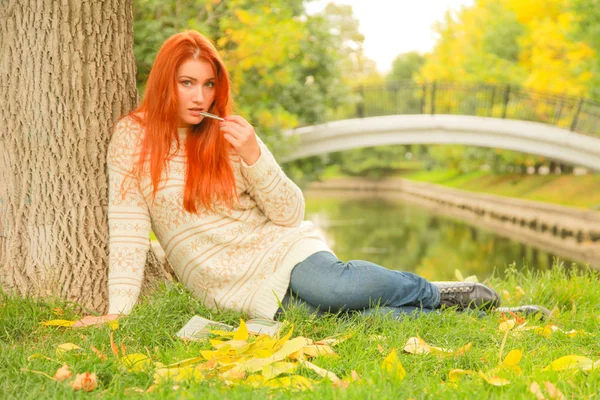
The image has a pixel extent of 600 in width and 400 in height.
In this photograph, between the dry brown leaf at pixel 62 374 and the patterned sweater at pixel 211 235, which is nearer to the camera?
the dry brown leaf at pixel 62 374

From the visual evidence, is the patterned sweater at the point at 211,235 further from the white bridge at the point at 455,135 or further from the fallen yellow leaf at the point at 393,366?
the white bridge at the point at 455,135

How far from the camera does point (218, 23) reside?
9.23 meters

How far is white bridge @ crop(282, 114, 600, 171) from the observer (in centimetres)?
1455

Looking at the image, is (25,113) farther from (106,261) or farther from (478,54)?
(478,54)

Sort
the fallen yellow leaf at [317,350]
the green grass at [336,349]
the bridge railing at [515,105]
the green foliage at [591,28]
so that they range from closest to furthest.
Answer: the green grass at [336,349] → the fallen yellow leaf at [317,350] → the green foliage at [591,28] → the bridge railing at [515,105]

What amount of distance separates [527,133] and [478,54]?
688cm

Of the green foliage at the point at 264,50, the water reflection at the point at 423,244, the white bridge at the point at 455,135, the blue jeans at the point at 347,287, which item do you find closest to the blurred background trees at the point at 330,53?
the green foliage at the point at 264,50

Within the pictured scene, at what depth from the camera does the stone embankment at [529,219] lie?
13.0 m

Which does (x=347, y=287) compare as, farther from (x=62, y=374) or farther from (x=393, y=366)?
(x=62, y=374)

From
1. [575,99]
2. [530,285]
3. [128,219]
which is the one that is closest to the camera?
[128,219]

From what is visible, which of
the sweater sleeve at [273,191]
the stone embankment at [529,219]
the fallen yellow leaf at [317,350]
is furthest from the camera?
the stone embankment at [529,219]

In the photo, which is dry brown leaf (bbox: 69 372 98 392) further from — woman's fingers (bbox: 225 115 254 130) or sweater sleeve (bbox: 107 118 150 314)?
woman's fingers (bbox: 225 115 254 130)

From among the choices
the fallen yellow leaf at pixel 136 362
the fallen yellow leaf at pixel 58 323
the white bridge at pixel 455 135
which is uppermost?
the fallen yellow leaf at pixel 136 362

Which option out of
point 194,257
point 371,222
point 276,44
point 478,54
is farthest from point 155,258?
point 478,54
